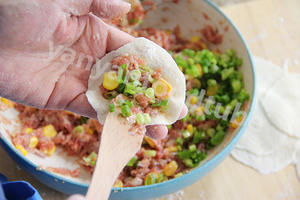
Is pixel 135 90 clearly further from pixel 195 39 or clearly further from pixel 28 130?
pixel 195 39

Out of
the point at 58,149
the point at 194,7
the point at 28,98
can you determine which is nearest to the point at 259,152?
the point at 194,7

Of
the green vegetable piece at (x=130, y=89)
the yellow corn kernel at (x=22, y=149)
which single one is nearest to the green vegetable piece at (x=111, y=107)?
the green vegetable piece at (x=130, y=89)

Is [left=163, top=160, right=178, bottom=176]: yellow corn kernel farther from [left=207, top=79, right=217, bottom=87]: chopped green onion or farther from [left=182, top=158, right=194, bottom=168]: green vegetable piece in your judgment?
[left=207, top=79, right=217, bottom=87]: chopped green onion

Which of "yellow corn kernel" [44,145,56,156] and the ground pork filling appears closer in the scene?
the ground pork filling

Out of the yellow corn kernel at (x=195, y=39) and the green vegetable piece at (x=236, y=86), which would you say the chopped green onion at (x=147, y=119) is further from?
the yellow corn kernel at (x=195, y=39)

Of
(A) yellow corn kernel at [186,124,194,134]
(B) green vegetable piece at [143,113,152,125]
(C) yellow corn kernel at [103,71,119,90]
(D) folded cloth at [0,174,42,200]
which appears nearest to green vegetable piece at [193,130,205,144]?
(A) yellow corn kernel at [186,124,194,134]

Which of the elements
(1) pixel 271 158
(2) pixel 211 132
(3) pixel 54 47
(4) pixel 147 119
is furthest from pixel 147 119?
(1) pixel 271 158
